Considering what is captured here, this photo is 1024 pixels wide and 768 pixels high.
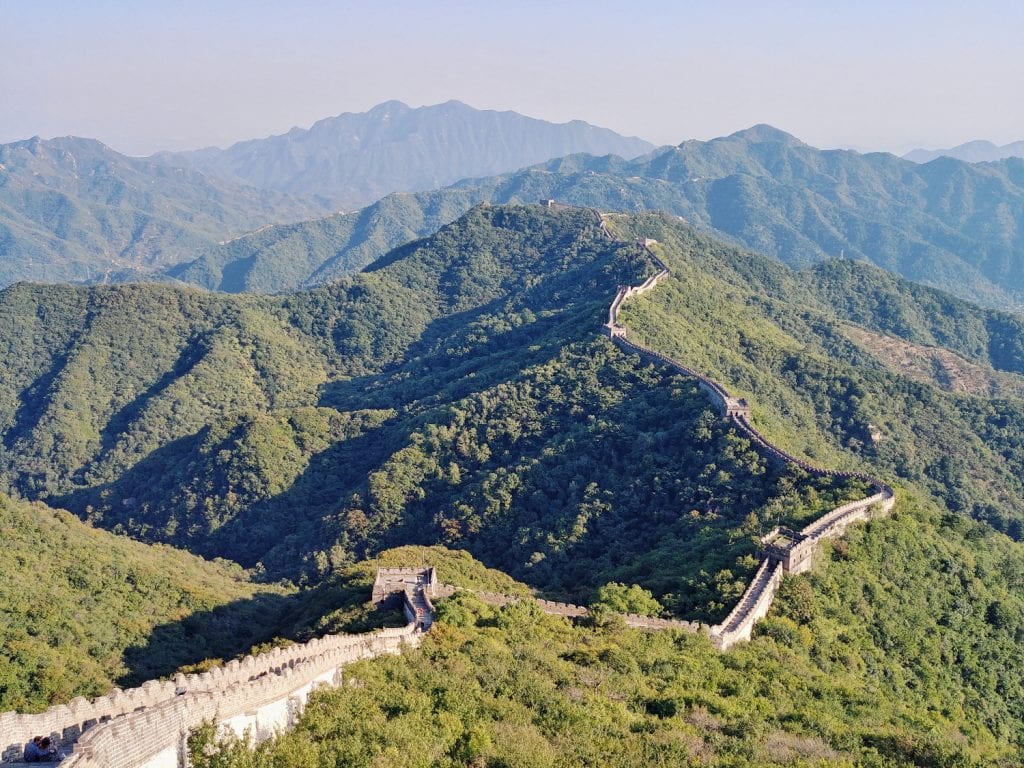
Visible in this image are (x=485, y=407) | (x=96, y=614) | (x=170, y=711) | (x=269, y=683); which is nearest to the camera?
(x=170, y=711)

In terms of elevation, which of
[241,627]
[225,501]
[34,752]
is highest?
[34,752]

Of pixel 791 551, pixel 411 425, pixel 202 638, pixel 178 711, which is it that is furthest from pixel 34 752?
pixel 411 425

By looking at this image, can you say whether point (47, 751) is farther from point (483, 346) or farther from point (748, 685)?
point (483, 346)

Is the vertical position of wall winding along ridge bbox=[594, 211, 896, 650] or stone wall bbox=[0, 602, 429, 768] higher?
stone wall bbox=[0, 602, 429, 768]

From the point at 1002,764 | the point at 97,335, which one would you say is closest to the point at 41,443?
the point at 97,335

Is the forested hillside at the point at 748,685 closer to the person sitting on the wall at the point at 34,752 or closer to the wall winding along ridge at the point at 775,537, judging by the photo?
the wall winding along ridge at the point at 775,537

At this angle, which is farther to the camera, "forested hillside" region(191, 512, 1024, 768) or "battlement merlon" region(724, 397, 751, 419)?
"battlement merlon" region(724, 397, 751, 419)

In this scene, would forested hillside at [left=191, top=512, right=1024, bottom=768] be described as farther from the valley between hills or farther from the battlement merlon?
the battlement merlon

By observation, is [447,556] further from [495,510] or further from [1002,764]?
[1002,764]

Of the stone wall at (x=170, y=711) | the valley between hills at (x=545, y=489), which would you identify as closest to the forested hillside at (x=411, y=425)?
the valley between hills at (x=545, y=489)

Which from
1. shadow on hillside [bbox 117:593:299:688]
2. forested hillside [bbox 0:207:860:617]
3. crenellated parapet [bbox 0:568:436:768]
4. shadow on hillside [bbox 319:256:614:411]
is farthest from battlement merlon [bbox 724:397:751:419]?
crenellated parapet [bbox 0:568:436:768]
